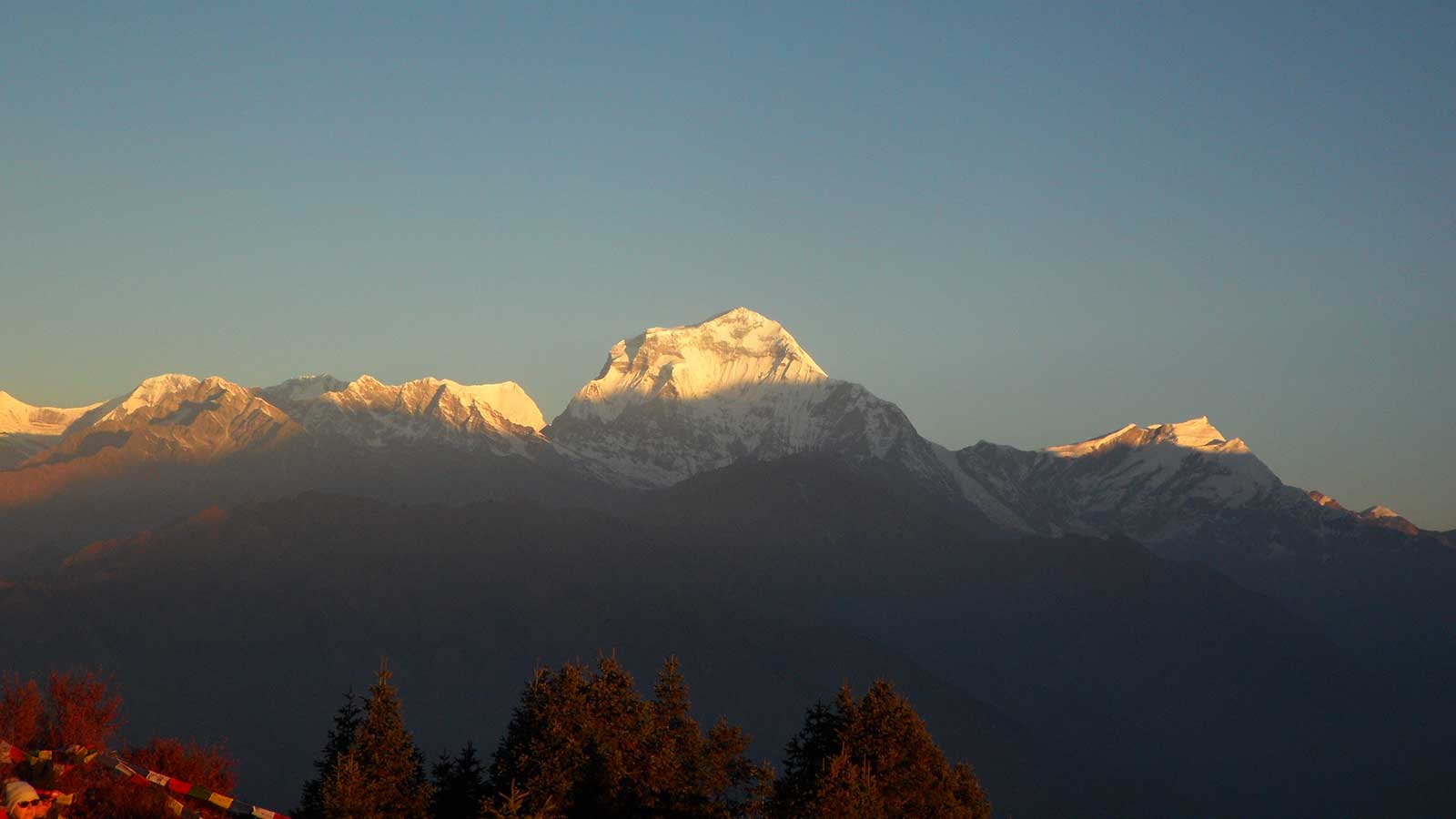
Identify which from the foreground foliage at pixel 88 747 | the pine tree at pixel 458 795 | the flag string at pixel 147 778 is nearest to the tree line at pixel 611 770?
the pine tree at pixel 458 795

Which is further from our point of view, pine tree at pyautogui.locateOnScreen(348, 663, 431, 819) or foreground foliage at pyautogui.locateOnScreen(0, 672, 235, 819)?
pine tree at pyautogui.locateOnScreen(348, 663, 431, 819)

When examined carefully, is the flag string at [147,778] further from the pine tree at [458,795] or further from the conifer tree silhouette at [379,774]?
the pine tree at [458,795]

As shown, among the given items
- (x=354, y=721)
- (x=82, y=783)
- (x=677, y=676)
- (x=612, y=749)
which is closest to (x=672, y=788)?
(x=612, y=749)

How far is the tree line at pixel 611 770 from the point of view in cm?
9731

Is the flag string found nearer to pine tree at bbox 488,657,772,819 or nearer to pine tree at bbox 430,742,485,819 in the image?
pine tree at bbox 430,742,485,819

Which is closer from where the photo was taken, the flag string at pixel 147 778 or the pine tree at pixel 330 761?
the pine tree at pixel 330 761

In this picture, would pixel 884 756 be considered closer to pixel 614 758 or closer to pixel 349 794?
pixel 614 758

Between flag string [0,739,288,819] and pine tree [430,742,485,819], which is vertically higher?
pine tree [430,742,485,819]

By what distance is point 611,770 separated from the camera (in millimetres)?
103562

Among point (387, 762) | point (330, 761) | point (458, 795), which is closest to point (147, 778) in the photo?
point (330, 761)

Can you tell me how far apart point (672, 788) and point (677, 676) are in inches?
466

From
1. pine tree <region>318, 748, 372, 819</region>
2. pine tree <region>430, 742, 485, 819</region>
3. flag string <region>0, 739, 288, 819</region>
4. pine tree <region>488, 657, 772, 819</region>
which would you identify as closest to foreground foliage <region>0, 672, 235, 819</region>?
flag string <region>0, 739, 288, 819</region>

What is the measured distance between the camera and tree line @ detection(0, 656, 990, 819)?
97.3 metres

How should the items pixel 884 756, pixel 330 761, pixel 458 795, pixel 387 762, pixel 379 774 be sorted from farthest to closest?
pixel 458 795
pixel 884 756
pixel 330 761
pixel 387 762
pixel 379 774
